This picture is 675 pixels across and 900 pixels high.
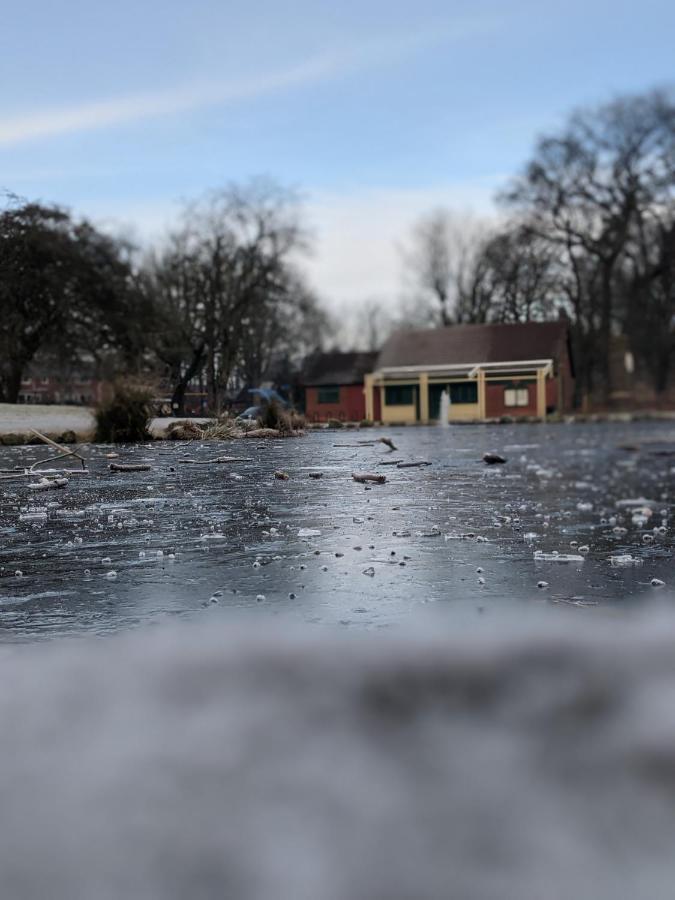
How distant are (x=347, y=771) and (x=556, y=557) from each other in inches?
45.5

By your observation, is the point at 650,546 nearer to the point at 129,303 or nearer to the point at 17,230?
the point at 129,303

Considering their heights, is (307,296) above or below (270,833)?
above

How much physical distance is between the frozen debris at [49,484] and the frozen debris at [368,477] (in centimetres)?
101

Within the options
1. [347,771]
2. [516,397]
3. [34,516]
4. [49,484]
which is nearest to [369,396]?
[516,397]

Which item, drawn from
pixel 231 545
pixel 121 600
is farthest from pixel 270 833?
pixel 231 545

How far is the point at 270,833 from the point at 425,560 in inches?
44.3

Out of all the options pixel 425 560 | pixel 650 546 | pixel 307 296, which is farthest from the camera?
pixel 307 296

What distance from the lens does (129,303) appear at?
3443 mm

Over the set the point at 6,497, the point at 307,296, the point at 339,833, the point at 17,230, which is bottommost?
the point at 339,833

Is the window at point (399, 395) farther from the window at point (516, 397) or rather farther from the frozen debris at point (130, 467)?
the frozen debris at point (130, 467)

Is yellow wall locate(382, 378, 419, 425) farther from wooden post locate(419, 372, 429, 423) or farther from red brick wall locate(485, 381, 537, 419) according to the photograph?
red brick wall locate(485, 381, 537, 419)

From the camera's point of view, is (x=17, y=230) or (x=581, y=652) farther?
(x=17, y=230)

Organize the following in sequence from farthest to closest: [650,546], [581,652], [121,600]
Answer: [650,546], [121,600], [581,652]

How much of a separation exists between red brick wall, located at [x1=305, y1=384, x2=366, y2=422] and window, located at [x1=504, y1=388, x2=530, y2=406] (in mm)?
1369
